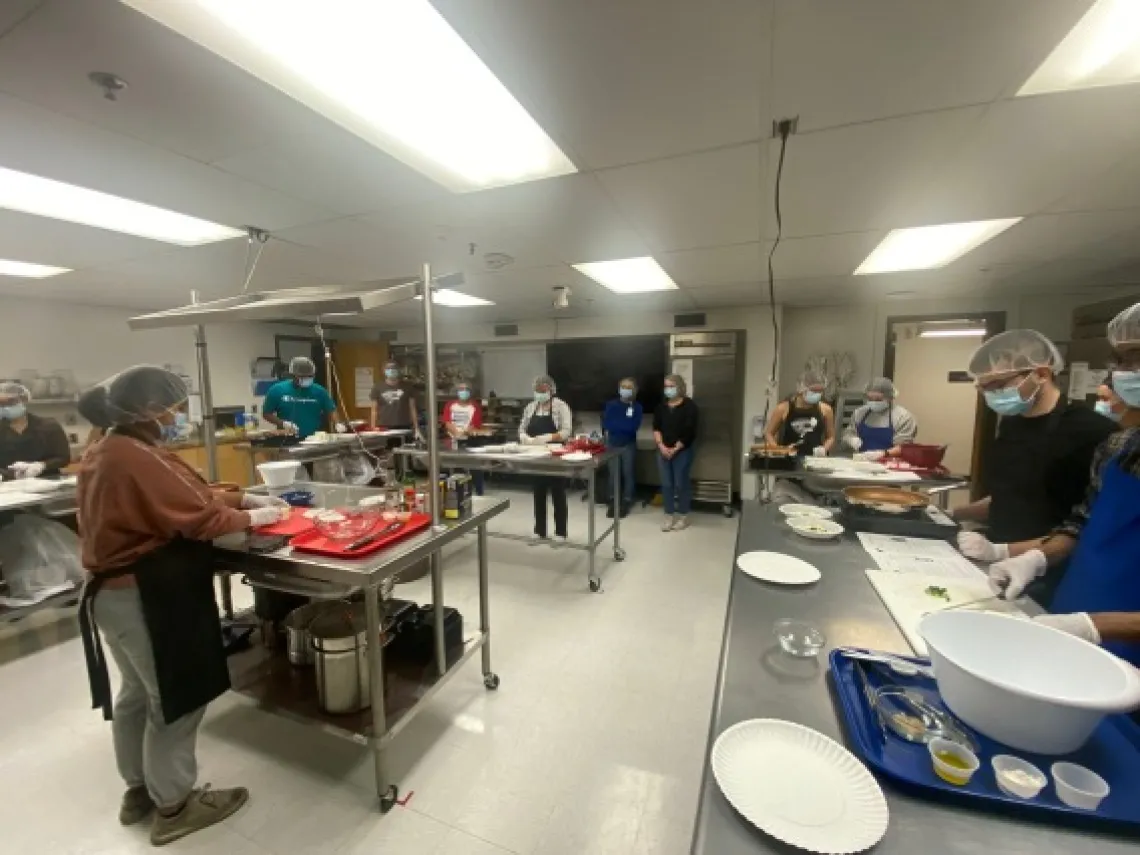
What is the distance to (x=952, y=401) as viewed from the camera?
5.46 metres

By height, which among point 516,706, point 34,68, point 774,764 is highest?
point 34,68

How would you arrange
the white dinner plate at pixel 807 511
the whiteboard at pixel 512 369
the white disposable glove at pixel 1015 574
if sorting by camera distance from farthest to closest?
the whiteboard at pixel 512 369, the white dinner plate at pixel 807 511, the white disposable glove at pixel 1015 574

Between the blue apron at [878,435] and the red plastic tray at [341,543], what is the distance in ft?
12.4

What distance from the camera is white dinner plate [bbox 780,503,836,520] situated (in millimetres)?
1914

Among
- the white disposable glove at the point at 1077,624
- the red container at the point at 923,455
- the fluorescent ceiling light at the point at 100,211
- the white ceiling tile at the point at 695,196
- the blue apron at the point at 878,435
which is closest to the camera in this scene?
the white disposable glove at the point at 1077,624

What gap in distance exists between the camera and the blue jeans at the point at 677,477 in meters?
4.84

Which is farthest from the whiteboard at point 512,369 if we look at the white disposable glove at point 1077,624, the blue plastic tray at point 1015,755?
the blue plastic tray at point 1015,755

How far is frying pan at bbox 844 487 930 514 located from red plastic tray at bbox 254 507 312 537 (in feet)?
7.16

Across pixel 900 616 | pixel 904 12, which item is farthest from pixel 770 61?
pixel 900 616

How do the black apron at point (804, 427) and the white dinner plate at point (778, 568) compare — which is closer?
the white dinner plate at point (778, 568)

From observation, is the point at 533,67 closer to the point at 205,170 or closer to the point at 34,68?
the point at 34,68

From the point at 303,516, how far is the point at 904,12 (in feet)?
8.16

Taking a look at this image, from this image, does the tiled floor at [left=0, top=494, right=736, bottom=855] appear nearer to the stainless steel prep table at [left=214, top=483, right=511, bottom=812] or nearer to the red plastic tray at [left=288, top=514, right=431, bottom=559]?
the stainless steel prep table at [left=214, top=483, right=511, bottom=812]

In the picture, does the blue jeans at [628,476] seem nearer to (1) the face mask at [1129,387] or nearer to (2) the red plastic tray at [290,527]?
(2) the red plastic tray at [290,527]
